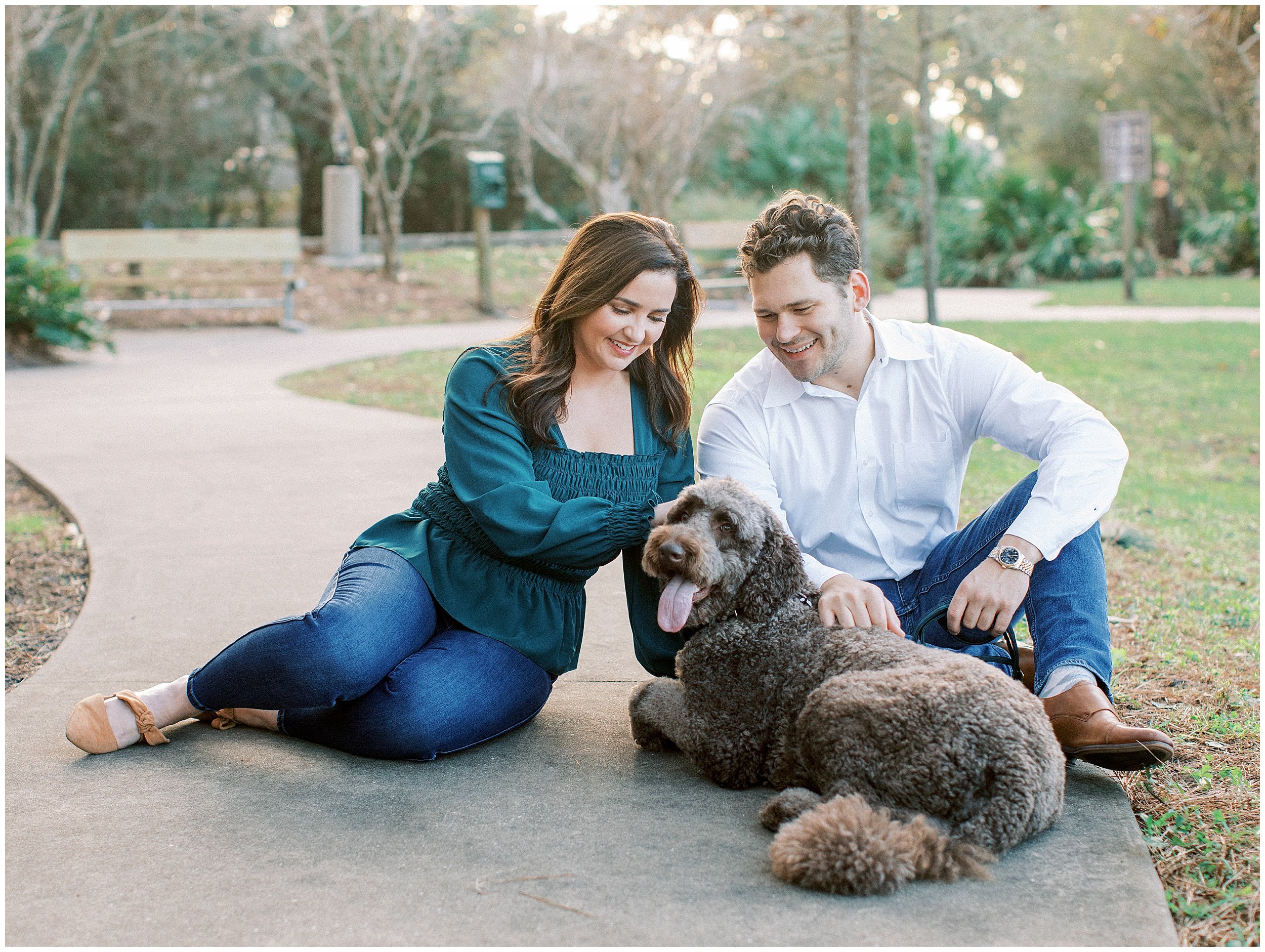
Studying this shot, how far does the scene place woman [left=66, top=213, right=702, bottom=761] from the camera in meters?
3.10

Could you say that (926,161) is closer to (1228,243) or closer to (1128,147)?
(1128,147)

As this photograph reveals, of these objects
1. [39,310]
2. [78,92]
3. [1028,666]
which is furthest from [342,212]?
[1028,666]

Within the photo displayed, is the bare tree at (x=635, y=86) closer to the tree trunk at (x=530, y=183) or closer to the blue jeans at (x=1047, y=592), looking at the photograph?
the tree trunk at (x=530, y=183)

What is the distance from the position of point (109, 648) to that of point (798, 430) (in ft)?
8.63

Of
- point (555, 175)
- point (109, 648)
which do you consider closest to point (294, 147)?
point (555, 175)

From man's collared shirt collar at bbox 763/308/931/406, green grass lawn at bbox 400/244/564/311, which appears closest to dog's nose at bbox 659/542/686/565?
man's collared shirt collar at bbox 763/308/931/406

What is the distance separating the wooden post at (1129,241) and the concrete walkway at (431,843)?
1548 cm

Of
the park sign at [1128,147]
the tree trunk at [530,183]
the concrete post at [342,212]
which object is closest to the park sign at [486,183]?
the concrete post at [342,212]

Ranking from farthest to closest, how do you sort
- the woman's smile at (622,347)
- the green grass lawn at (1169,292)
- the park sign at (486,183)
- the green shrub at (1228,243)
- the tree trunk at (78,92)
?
1. the green shrub at (1228,243)
2. the tree trunk at (78,92)
3. the green grass lawn at (1169,292)
4. the park sign at (486,183)
5. the woman's smile at (622,347)

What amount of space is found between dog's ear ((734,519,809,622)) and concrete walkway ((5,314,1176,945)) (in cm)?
48

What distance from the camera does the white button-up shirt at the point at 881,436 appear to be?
3.46m

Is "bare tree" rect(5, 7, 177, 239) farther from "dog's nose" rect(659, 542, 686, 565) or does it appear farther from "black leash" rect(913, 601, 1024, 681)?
"black leash" rect(913, 601, 1024, 681)

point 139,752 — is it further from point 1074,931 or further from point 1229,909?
point 1229,909

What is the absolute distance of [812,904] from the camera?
7.60 feet
